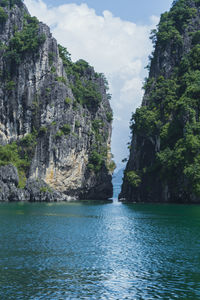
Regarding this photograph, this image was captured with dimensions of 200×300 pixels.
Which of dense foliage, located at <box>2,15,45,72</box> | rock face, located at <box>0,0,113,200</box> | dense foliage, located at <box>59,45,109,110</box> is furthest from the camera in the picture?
dense foliage, located at <box>59,45,109,110</box>

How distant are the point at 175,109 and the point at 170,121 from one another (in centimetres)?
260

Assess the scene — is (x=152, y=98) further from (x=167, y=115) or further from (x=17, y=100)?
(x=17, y=100)

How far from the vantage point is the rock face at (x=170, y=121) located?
62312mm

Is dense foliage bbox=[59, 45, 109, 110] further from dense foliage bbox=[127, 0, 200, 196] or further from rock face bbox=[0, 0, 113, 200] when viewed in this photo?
dense foliage bbox=[127, 0, 200, 196]

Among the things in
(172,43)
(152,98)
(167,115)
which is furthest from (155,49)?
(167,115)

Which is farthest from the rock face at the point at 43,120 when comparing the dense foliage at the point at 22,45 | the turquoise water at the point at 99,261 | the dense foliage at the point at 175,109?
the turquoise water at the point at 99,261

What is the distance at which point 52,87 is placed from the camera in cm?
8194

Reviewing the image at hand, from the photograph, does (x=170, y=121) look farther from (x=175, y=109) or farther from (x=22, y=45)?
(x=22, y=45)

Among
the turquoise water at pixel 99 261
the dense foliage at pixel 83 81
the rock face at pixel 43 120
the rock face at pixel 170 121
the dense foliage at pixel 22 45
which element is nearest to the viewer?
the turquoise water at pixel 99 261

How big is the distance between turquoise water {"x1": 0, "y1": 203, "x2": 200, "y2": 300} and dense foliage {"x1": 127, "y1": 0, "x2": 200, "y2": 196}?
27313 millimetres

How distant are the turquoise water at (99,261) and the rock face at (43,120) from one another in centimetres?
4244

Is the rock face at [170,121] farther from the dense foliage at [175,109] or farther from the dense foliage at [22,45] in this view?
the dense foliage at [22,45]

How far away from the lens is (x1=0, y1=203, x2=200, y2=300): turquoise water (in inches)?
608

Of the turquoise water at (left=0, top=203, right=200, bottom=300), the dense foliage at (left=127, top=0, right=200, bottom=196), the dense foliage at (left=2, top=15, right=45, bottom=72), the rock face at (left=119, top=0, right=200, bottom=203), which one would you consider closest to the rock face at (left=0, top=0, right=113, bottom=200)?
the dense foliage at (left=2, top=15, right=45, bottom=72)
